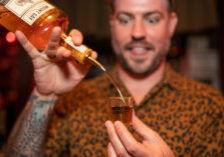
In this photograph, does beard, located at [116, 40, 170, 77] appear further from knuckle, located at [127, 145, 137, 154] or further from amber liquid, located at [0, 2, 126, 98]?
Answer: knuckle, located at [127, 145, 137, 154]

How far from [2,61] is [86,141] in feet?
7.67

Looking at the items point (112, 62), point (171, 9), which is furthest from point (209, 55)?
point (171, 9)

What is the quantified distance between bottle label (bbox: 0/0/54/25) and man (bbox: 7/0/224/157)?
0.11 meters

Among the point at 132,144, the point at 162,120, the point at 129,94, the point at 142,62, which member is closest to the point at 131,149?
the point at 132,144

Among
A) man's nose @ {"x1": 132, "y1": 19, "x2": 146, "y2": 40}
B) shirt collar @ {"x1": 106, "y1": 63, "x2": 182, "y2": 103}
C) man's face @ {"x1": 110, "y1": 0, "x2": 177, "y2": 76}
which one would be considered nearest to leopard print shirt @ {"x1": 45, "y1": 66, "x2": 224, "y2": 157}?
shirt collar @ {"x1": 106, "y1": 63, "x2": 182, "y2": 103}

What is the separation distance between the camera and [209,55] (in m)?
3.06

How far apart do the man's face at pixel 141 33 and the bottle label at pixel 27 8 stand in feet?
1.91

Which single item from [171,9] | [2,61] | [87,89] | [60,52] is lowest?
[2,61]

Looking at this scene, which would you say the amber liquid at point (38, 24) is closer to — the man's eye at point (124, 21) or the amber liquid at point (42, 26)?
the amber liquid at point (42, 26)

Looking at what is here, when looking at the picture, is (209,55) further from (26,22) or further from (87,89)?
(26,22)

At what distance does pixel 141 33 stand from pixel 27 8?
0.64 m

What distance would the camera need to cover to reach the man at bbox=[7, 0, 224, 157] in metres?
1.08

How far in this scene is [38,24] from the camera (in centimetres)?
86

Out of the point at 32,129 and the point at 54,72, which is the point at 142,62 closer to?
the point at 54,72
